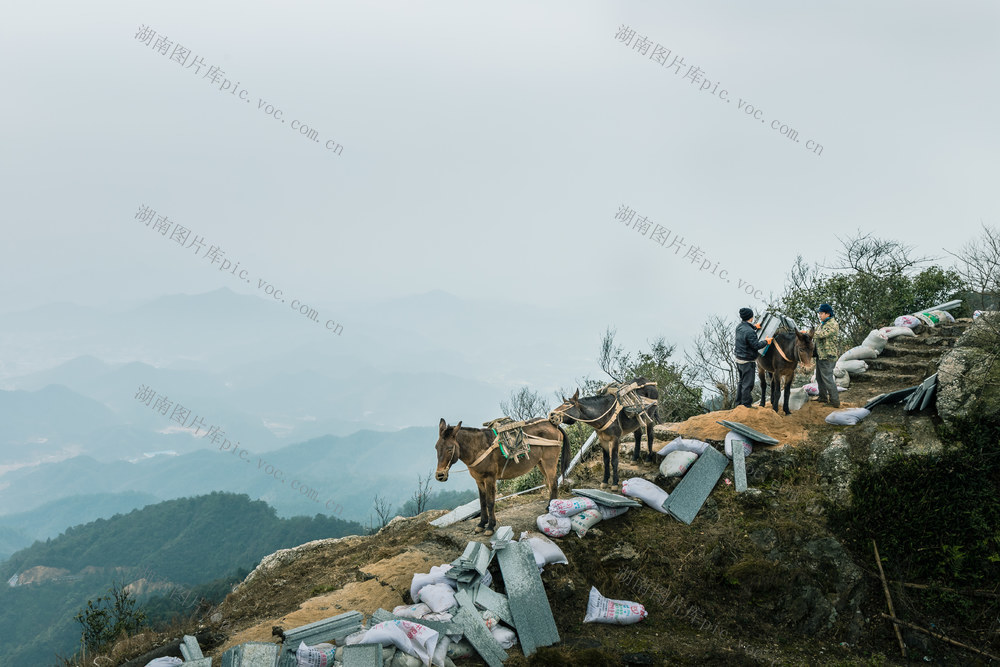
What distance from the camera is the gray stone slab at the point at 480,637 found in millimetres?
7820

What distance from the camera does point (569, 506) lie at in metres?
10.1

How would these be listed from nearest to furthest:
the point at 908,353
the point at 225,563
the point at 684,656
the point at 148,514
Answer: the point at 684,656 → the point at 908,353 → the point at 225,563 → the point at 148,514

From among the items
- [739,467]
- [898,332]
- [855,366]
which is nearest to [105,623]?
[739,467]

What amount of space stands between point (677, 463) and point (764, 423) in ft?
6.99

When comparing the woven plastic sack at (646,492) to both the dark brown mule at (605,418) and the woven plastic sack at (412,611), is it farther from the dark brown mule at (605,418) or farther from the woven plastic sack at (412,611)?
the woven plastic sack at (412,611)

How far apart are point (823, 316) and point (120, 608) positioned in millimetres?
15462

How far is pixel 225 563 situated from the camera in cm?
6388

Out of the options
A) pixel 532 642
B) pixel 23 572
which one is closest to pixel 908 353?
pixel 532 642

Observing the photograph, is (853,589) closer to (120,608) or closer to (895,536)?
(895,536)

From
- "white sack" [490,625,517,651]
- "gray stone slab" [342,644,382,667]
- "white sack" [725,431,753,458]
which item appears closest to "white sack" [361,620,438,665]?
"gray stone slab" [342,644,382,667]

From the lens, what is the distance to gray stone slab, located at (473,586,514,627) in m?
8.42

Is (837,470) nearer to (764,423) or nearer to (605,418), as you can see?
(764,423)

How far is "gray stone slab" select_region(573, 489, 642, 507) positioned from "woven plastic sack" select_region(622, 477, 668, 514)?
22 centimetres

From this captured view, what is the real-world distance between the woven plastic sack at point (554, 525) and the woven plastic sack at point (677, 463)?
7.86 feet
